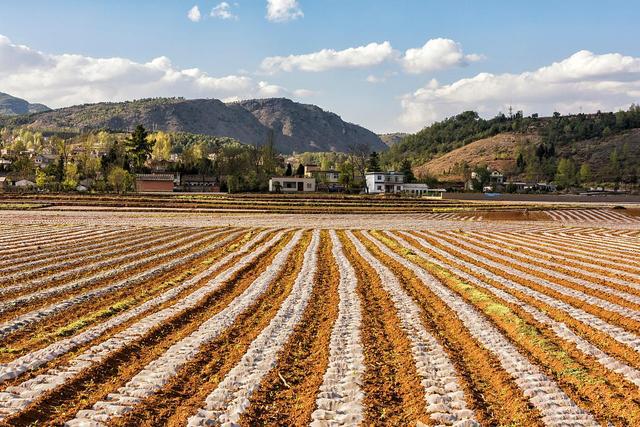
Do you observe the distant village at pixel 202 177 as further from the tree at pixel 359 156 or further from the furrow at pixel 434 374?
the furrow at pixel 434 374

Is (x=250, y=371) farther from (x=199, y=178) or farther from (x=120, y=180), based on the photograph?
(x=199, y=178)

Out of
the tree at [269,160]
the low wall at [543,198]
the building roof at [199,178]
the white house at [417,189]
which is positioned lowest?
the low wall at [543,198]

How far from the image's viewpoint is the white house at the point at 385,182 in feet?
484

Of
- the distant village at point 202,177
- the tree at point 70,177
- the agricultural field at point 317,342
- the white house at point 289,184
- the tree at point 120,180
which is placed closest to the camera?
the agricultural field at point 317,342

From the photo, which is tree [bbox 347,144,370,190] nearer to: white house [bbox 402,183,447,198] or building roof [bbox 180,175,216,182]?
white house [bbox 402,183,447,198]

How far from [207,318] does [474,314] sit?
802cm

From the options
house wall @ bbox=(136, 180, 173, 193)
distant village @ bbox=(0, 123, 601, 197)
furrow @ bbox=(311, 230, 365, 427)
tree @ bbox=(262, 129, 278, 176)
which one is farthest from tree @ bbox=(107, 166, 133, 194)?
furrow @ bbox=(311, 230, 365, 427)

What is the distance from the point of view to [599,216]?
8344cm

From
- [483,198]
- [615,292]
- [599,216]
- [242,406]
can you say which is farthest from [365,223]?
[483,198]

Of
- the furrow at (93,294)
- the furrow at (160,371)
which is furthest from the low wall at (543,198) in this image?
the furrow at (160,371)

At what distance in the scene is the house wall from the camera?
13275 cm

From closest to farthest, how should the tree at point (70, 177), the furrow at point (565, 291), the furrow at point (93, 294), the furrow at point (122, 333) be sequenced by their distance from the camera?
the furrow at point (122, 333) → the furrow at point (93, 294) → the furrow at point (565, 291) → the tree at point (70, 177)

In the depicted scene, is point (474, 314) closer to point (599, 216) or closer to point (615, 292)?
point (615, 292)

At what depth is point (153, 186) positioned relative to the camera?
13412 centimetres
